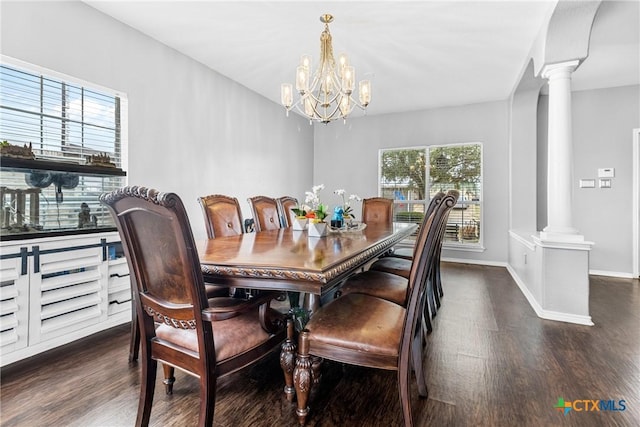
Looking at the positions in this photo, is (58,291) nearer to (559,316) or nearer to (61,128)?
(61,128)

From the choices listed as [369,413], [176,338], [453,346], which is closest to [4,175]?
[176,338]

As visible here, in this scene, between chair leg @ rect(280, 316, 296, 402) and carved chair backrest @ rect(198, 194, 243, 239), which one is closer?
chair leg @ rect(280, 316, 296, 402)

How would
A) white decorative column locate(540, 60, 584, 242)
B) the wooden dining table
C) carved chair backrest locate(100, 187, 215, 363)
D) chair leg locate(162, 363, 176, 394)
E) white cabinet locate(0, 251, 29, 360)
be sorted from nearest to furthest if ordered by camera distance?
carved chair backrest locate(100, 187, 215, 363), the wooden dining table, chair leg locate(162, 363, 176, 394), white cabinet locate(0, 251, 29, 360), white decorative column locate(540, 60, 584, 242)

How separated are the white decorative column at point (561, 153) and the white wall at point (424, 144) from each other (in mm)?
2245

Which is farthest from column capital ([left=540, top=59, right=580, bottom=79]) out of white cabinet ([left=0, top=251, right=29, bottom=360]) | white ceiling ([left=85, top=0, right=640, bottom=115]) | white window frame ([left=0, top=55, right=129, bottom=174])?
white cabinet ([left=0, top=251, right=29, bottom=360])

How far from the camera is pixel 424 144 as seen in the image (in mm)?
5562

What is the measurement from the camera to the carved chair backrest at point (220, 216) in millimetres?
2586

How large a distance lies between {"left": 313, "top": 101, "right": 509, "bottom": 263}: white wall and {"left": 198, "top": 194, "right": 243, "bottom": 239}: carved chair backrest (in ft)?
11.7

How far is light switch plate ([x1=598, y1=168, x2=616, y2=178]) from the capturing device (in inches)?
173

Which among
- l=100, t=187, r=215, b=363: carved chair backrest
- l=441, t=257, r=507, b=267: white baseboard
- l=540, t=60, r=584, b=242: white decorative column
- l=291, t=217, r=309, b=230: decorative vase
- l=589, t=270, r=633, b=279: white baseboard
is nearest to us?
l=100, t=187, r=215, b=363: carved chair backrest

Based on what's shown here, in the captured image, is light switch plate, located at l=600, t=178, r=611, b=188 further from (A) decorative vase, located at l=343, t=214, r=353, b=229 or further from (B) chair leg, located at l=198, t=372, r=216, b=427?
(B) chair leg, located at l=198, t=372, r=216, b=427

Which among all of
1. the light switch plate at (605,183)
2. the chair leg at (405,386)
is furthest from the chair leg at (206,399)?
the light switch plate at (605,183)

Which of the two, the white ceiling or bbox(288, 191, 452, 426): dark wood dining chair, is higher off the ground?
the white ceiling

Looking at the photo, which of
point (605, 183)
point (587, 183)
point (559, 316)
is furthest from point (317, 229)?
point (605, 183)
